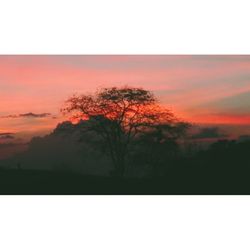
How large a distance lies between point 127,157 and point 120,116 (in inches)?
19.1

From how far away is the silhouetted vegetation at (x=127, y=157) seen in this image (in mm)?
9672

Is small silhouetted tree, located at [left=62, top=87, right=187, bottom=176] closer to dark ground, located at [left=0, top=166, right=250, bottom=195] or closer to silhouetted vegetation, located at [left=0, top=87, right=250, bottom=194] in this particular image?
silhouetted vegetation, located at [left=0, top=87, right=250, bottom=194]

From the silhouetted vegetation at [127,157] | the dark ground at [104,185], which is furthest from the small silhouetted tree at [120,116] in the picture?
Result: the dark ground at [104,185]

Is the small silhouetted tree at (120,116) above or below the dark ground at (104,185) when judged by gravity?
above

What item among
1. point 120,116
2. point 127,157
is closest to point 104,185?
point 127,157

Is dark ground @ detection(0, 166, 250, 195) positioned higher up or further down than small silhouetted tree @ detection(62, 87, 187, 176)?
further down

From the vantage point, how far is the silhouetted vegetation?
967 centimetres

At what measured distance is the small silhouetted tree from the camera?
9.70 m

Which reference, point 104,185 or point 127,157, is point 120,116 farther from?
point 104,185

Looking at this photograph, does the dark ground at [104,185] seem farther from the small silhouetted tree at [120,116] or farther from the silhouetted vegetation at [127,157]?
the small silhouetted tree at [120,116]

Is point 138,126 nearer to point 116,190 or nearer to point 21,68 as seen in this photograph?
point 116,190

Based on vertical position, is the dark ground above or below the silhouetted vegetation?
below

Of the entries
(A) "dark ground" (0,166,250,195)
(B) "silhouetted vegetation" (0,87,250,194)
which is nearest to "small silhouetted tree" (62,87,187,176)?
(B) "silhouetted vegetation" (0,87,250,194)
